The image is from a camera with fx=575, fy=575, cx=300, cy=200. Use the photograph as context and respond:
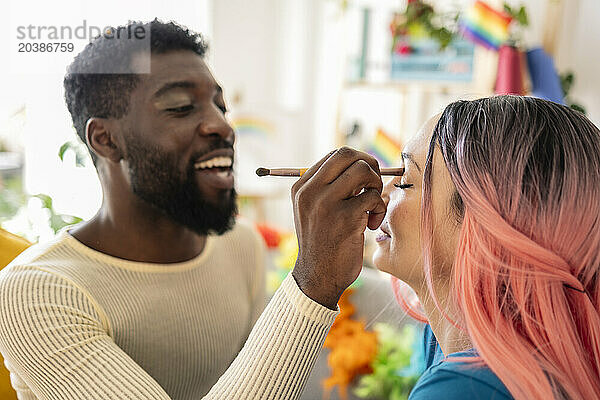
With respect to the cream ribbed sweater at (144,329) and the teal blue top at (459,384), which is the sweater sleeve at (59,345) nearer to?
the cream ribbed sweater at (144,329)

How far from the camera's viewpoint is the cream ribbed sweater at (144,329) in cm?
75

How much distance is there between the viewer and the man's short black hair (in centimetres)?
95

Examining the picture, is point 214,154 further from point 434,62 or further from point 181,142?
point 434,62

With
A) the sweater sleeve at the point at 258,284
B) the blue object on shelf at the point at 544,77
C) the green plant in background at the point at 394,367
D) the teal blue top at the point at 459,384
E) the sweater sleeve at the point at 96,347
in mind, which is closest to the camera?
the teal blue top at the point at 459,384

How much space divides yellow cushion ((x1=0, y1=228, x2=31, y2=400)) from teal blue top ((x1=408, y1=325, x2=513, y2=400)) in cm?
72

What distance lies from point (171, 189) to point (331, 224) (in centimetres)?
38

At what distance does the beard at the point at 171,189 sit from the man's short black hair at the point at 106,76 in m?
0.07

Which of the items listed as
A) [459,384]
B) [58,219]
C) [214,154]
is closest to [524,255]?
[459,384]

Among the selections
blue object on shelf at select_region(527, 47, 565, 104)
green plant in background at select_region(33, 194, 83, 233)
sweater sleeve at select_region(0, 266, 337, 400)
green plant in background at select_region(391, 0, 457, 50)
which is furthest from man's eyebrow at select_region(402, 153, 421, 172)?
green plant in background at select_region(391, 0, 457, 50)

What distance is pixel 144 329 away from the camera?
3.15 feet

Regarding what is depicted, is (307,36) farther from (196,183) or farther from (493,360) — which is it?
(493,360)

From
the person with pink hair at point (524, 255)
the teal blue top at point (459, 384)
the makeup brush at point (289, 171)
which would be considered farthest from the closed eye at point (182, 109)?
the teal blue top at point (459, 384)

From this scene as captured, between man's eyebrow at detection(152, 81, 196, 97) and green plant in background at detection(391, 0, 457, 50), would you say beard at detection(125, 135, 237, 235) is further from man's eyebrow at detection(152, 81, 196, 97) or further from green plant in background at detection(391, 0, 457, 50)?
green plant in background at detection(391, 0, 457, 50)

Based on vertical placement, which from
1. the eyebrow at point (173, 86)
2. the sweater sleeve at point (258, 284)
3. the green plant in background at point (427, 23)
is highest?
the green plant in background at point (427, 23)
